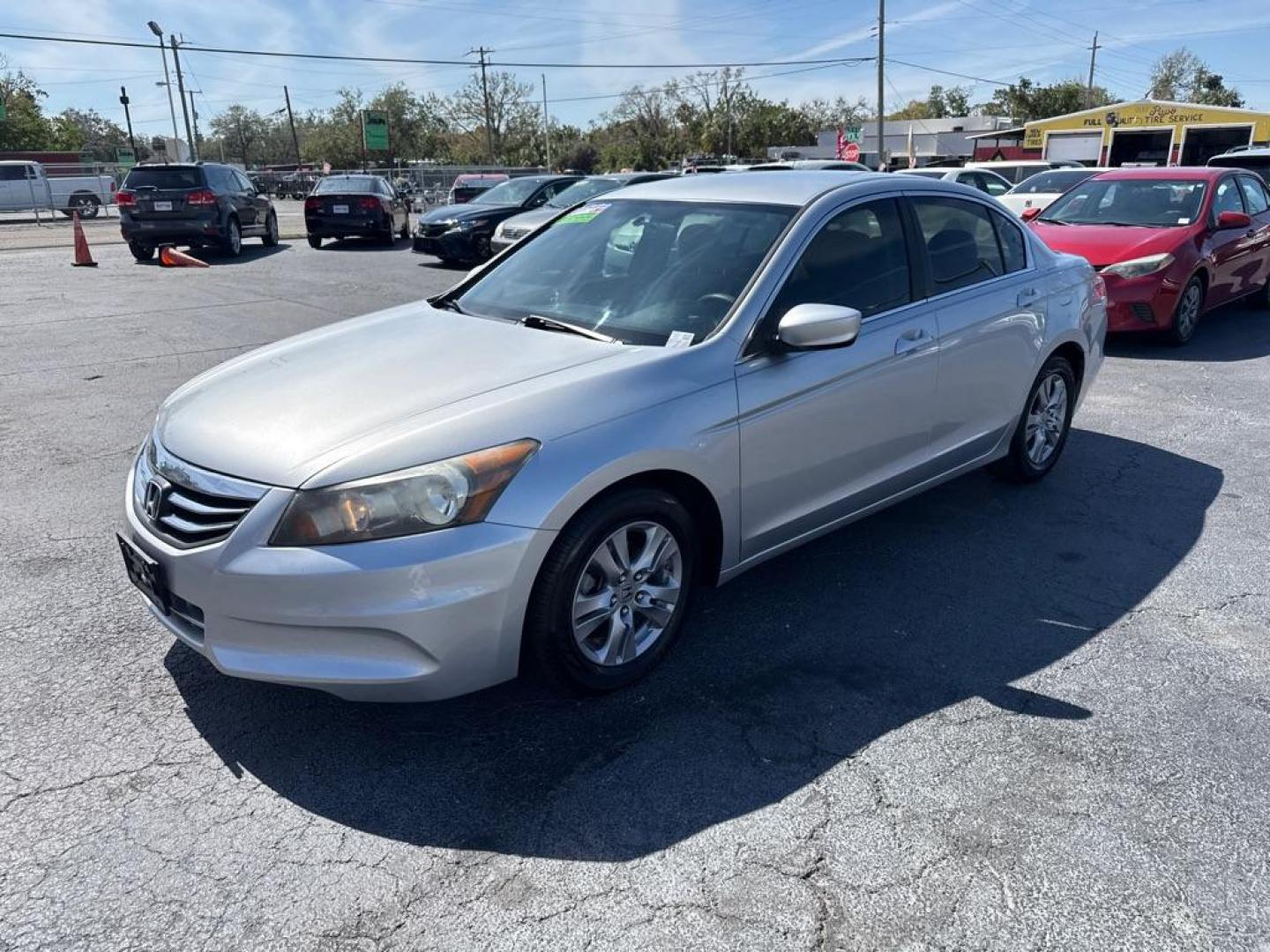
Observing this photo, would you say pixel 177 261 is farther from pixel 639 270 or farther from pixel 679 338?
pixel 679 338

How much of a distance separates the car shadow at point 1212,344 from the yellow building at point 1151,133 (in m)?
40.1

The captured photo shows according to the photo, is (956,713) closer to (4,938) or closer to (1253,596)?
(1253,596)

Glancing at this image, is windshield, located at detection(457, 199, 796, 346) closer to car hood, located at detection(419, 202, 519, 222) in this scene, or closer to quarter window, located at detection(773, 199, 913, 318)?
quarter window, located at detection(773, 199, 913, 318)

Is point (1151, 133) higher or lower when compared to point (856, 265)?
higher

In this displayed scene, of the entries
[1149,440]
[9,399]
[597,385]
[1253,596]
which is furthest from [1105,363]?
[9,399]

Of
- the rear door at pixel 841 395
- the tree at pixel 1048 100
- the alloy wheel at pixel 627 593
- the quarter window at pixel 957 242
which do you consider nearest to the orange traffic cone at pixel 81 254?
the quarter window at pixel 957 242

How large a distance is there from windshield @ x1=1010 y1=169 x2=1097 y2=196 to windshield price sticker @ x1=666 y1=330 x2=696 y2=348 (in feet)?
49.2

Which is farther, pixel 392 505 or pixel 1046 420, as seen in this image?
pixel 1046 420

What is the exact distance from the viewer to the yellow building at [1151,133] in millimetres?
44928

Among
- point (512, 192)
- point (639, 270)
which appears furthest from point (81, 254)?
point (639, 270)

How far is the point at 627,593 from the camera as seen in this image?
3205 millimetres

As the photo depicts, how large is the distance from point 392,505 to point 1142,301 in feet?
26.8

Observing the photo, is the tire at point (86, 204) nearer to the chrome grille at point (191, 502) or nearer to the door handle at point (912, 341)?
the chrome grille at point (191, 502)

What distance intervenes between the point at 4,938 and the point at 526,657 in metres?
1.50
